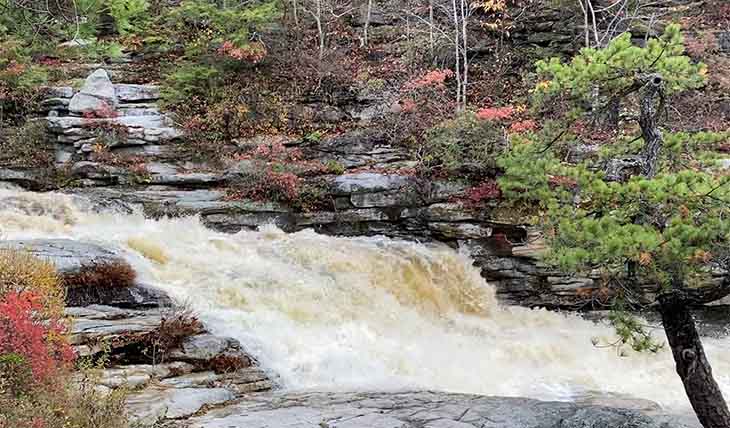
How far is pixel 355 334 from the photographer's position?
9734mm

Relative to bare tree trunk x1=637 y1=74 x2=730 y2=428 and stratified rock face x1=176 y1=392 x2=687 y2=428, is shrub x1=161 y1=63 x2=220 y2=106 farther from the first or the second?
bare tree trunk x1=637 y1=74 x2=730 y2=428

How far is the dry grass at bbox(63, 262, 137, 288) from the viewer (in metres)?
8.45

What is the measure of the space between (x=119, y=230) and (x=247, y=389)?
5803 millimetres

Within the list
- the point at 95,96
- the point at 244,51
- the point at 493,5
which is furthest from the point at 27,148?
the point at 493,5

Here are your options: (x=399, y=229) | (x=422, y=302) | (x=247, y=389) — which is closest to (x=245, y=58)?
(x=399, y=229)

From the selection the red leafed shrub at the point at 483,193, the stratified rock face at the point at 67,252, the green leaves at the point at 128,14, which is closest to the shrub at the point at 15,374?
the stratified rock face at the point at 67,252

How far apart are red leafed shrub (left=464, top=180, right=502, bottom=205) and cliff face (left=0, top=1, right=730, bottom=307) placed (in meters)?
0.10

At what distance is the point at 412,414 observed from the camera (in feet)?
21.0

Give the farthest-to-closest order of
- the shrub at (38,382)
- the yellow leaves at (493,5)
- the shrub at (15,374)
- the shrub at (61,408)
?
the yellow leaves at (493,5) → the shrub at (15,374) → the shrub at (38,382) → the shrub at (61,408)

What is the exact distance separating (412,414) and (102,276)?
4995 millimetres

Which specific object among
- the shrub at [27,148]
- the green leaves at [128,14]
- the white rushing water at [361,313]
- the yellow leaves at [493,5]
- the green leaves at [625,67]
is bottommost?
the white rushing water at [361,313]

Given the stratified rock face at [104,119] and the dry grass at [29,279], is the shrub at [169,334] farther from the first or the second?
the stratified rock face at [104,119]

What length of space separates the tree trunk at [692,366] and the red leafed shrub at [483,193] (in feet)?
25.2

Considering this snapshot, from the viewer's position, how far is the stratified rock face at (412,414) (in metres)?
6.04
